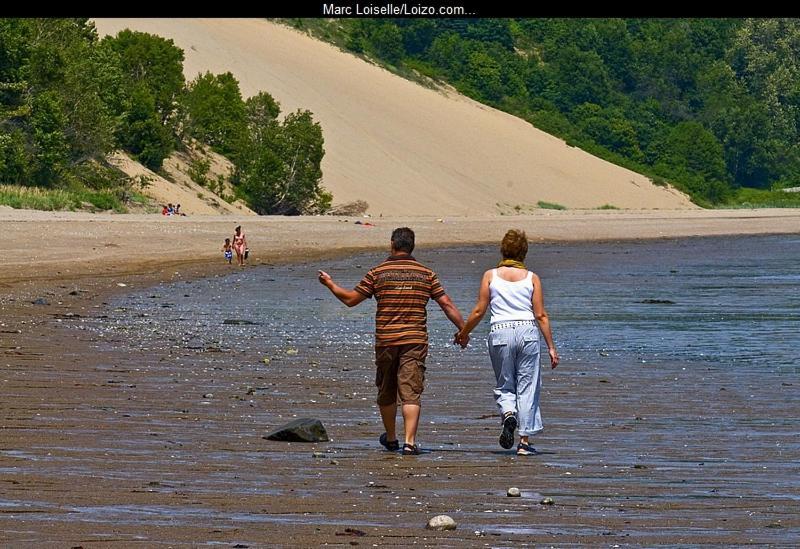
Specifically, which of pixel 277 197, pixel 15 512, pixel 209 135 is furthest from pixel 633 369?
pixel 209 135

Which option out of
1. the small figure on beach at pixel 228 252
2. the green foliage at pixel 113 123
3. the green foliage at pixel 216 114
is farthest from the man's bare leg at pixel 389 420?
the green foliage at pixel 216 114

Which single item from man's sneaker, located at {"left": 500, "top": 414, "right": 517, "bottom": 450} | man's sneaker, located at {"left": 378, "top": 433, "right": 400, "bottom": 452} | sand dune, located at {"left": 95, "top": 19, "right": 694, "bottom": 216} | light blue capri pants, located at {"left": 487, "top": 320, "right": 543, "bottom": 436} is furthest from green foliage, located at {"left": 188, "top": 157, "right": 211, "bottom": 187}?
man's sneaker, located at {"left": 500, "top": 414, "right": 517, "bottom": 450}

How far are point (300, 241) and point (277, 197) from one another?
663 inches

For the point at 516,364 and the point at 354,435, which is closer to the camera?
Result: the point at 516,364

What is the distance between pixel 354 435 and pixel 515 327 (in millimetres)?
1309

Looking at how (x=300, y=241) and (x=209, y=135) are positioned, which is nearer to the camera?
(x=300, y=241)

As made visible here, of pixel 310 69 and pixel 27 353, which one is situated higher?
pixel 310 69

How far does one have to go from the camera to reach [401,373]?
9.51 m

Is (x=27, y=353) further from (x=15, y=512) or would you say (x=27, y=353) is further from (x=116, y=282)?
(x=116, y=282)

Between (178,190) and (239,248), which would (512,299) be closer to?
(239,248)

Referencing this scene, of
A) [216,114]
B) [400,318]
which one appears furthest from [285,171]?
[400,318]

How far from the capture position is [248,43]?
99438 mm

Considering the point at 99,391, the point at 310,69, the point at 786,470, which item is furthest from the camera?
the point at 310,69

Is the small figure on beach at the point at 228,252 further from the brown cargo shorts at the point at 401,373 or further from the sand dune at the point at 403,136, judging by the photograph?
the sand dune at the point at 403,136
